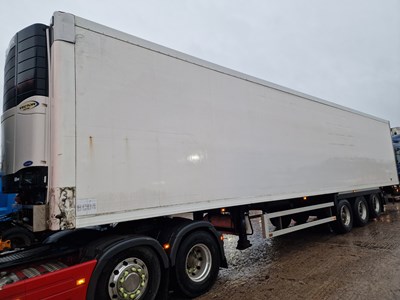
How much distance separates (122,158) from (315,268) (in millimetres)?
3973

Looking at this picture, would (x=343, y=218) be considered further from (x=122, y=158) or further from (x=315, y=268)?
(x=122, y=158)

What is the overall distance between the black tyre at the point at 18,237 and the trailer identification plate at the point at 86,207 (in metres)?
1.23

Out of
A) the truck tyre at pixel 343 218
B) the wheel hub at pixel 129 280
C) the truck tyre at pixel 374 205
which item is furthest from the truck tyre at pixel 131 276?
the truck tyre at pixel 374 205

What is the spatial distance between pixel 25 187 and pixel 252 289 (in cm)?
340

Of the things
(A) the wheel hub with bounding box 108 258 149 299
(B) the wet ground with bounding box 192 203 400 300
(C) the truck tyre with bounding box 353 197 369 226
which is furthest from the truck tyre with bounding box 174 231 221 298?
(C) the truck tyre with bounding box 353 197 369 226

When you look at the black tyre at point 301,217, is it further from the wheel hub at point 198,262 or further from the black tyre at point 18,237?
the black tyre at point 18,237

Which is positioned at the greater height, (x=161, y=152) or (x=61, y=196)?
(x=161, y=152)

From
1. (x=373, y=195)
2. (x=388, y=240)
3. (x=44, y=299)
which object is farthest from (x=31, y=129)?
(x=373, y=195)

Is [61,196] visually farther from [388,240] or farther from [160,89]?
[388,240]

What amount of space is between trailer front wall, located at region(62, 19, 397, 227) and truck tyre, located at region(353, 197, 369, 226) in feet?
8.98

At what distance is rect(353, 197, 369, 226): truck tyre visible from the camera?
27.4ft

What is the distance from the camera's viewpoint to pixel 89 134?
125 inches

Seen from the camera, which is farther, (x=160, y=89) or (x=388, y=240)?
(x=388, y=240)

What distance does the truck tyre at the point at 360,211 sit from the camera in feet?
27.4
